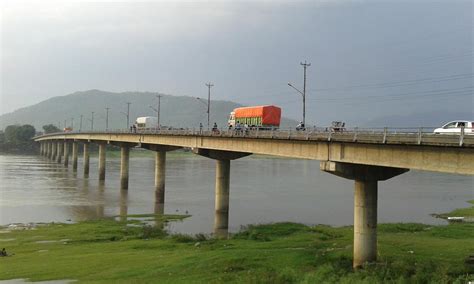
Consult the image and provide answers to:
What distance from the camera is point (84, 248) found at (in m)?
35.3

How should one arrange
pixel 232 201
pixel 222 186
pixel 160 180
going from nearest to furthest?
pixel 222 186 → pixel 232 201 → pixel 160 180

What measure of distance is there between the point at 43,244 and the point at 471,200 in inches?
2423

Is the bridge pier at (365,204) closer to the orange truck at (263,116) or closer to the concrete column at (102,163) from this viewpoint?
the orange truck at (263,116)

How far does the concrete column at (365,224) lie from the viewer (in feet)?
100

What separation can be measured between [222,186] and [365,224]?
26117mm

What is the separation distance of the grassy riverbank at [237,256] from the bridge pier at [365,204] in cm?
101

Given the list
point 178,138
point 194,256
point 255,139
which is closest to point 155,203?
point 178,138

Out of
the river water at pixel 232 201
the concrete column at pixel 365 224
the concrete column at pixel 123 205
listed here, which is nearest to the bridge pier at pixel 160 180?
the river water at pixel 232 201

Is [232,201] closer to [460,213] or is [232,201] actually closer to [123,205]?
[123,205]

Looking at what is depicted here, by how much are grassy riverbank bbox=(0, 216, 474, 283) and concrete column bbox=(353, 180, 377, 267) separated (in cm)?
88

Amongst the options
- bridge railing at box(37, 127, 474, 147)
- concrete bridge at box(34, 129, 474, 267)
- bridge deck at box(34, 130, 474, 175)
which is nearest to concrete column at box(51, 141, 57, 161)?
bridge deck at box(34, 130, 474, 175)

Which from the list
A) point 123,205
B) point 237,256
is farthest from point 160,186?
point 237,256

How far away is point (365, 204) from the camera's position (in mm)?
31703

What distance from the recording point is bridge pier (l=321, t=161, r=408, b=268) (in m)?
30.7
